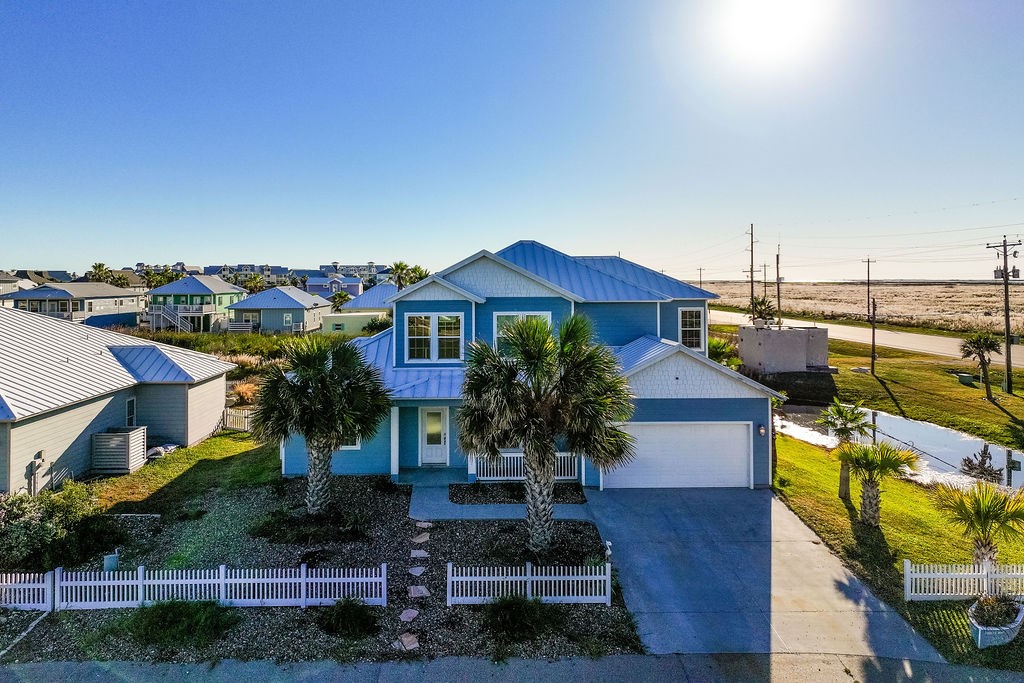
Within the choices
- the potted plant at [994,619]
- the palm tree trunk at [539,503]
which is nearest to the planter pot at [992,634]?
the potted plant at [994,619]

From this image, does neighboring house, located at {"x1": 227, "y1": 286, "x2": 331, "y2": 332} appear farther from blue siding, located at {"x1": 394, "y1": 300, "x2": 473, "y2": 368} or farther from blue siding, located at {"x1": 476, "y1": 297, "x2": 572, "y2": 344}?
blue siding, located at {"x1": 476, "y1": 297, "x2": 572, "y2": 344}

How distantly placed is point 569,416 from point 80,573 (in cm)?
979

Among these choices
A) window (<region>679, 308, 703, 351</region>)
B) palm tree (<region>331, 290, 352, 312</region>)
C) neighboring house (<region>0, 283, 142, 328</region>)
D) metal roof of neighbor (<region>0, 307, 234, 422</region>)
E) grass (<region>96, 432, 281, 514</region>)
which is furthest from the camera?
palm tree (<region>331, 290, 352, 312</region>)

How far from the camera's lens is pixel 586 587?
31.9ft

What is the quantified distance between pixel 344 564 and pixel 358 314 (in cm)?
4499

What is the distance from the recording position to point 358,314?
5341 cm

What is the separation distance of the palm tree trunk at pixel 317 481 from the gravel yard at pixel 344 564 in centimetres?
58

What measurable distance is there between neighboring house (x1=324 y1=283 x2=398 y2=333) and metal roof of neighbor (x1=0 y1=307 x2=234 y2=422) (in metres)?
27.4

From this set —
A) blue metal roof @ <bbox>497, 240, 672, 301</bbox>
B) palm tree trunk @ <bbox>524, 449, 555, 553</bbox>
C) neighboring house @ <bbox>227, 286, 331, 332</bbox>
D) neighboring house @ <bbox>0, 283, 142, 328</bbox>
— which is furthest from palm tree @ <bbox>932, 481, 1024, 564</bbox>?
neighboring house @ <bbox>0, 283, 142, 328</bbox>

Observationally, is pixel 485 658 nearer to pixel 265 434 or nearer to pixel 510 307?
pixel 265 434

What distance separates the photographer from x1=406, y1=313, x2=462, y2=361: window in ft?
58.5

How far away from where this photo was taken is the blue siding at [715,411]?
50.9 feet

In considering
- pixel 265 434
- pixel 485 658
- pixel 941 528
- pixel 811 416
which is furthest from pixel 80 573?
pixel 811 416

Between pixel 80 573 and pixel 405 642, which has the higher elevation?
pixel 80 573
